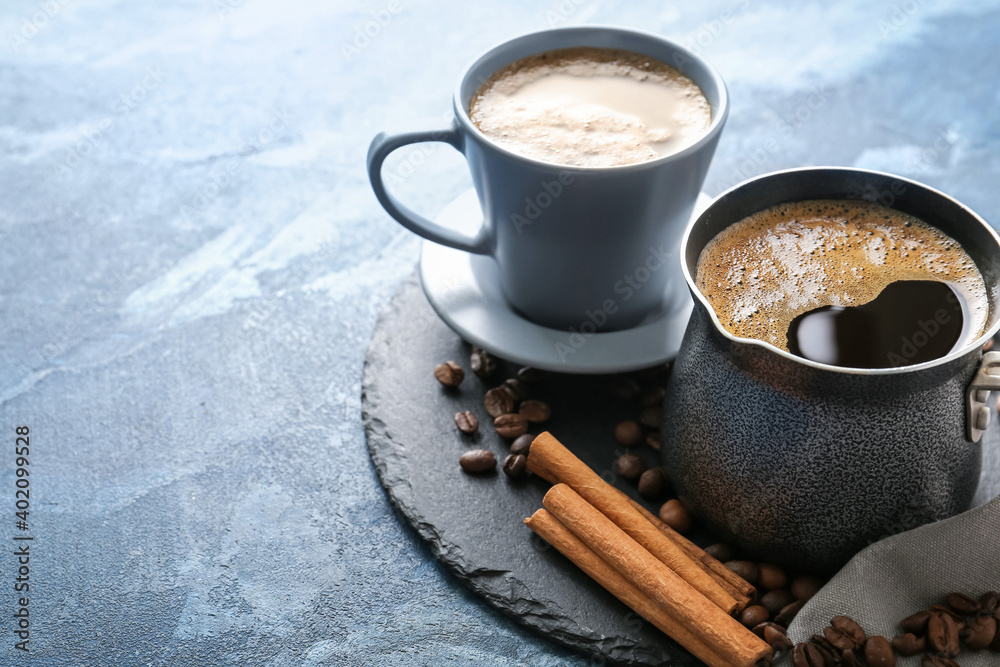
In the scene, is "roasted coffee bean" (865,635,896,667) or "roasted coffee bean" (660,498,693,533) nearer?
"roasted coffee bean" (865,635,896,667)

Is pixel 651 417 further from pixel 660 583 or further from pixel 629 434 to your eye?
pixel 660 583

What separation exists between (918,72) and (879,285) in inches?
45.7

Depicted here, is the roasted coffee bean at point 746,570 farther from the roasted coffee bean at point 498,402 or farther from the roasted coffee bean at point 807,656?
the roasted coffee bean at point 498,402

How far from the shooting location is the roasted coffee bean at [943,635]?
1.01m

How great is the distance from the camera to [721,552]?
3.78 feet

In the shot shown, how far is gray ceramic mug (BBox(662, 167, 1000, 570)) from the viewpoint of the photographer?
943mm

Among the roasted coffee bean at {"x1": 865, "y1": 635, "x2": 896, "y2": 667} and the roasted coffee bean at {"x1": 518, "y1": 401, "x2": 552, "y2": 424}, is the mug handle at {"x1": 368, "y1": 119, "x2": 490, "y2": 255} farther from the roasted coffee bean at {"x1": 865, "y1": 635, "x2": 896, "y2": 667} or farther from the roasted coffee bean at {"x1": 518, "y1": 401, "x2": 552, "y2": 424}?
the roasted coffee bean at {"x1": 865, "y1": 635, "x2": 896, "y2": 667}

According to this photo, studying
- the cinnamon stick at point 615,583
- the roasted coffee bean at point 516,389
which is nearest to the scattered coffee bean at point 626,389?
the roasted coffee bean at point 516,389

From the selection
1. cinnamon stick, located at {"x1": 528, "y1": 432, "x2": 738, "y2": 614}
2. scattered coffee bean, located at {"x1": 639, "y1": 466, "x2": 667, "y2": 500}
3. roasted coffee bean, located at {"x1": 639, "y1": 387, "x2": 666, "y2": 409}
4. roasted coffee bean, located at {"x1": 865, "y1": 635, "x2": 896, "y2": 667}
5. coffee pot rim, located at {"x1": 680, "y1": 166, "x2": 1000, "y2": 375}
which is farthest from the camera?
roasted coffee bean, located at {"x1": 639, "y1": 387, "x2": 666, "y2": 409}

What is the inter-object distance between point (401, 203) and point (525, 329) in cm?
25

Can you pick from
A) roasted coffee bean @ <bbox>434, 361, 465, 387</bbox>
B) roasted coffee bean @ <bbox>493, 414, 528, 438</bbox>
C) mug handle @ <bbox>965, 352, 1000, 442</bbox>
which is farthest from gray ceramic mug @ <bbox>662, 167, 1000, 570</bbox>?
roasted coffee bean @ <bbox>434, 361, 465, 387</bbox>

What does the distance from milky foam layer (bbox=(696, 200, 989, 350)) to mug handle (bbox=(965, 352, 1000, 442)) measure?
0.06 meters

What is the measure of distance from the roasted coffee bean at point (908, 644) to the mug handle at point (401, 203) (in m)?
0.73

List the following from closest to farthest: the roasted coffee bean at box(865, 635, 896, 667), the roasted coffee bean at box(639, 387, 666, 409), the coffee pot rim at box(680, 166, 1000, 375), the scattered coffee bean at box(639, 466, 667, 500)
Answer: the coffee pot rim at box(680, 166, 1000, 375) < the roasted coffee bean at box(865, 635, 896, 667) < the scattered coffee bean at box(639, 466, 667, 500) < the roasted coffee bean at box(639, 387, 666, 409)
